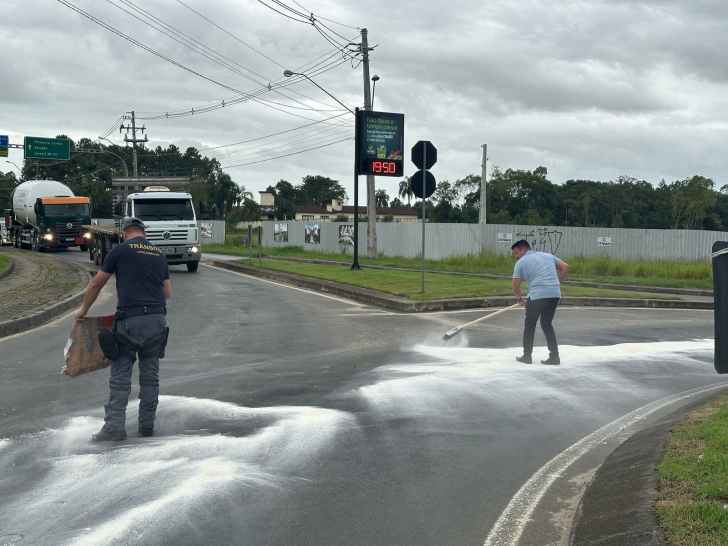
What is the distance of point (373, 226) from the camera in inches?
1433

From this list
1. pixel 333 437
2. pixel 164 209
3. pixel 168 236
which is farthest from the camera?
pixel 164 209

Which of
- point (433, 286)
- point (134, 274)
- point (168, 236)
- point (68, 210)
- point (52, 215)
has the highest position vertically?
point (68, 210)

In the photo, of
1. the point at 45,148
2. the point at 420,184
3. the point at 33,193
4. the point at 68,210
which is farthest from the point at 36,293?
the point at 45,148

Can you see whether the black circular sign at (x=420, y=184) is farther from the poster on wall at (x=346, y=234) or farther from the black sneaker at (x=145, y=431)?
the poster on wall at (x=346, y=234)

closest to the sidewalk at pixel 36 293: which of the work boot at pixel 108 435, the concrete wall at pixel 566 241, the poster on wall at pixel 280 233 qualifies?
the work boot at pixel 108 435

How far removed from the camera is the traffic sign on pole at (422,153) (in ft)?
57.6

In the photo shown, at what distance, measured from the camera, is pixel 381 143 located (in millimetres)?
28984

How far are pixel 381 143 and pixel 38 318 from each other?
17.5 meters

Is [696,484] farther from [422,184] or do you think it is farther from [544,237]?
[544,237]

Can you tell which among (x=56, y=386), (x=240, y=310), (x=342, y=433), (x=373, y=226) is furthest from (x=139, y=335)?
(x=373, y=226)

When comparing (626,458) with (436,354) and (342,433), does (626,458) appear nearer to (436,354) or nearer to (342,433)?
(342,433)

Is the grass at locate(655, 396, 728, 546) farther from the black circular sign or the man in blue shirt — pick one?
the black circular sign

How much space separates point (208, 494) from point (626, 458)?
2.95 meters

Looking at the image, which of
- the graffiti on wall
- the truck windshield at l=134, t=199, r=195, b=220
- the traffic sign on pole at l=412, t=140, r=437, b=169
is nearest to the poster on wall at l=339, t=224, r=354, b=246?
the graffiti on wall
